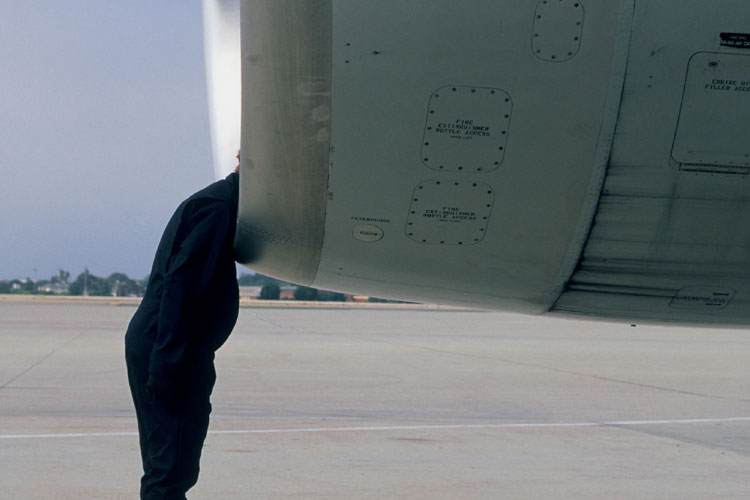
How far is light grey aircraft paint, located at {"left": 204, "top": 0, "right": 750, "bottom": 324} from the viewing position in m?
2.88

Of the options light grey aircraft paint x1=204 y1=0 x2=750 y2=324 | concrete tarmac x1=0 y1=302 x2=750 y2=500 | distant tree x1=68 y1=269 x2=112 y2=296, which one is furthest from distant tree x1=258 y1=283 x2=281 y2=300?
light grey aircraft paint x1=204 y1=0 x2=750 y2=324

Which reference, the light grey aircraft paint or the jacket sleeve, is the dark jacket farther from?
the light grey aircraft paint

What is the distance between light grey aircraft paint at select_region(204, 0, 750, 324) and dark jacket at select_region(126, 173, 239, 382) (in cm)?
37

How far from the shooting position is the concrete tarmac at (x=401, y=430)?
5.08 m

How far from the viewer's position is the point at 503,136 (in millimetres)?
2959

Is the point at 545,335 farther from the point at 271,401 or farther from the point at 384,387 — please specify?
the point at 271,401

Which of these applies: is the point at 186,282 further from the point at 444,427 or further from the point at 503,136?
the point at 444,427

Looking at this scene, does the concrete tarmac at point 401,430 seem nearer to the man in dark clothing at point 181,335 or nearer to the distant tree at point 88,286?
the man in dark clothing at point 181,335

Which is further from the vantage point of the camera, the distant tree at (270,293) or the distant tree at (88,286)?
the distant tree at (88,286)

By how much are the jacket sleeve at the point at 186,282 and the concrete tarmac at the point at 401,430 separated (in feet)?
5.37

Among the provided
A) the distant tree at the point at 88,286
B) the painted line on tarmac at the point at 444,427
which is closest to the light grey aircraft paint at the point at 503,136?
the painted line on tarmac at the point at 444,427

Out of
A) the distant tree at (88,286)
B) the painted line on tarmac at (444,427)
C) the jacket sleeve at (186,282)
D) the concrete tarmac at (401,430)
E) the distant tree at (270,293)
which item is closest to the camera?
the jacket sleeve at (186,282)

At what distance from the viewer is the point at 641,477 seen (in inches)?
216

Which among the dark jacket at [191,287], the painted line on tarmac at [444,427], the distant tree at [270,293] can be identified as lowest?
the distant tree at [270,293]
